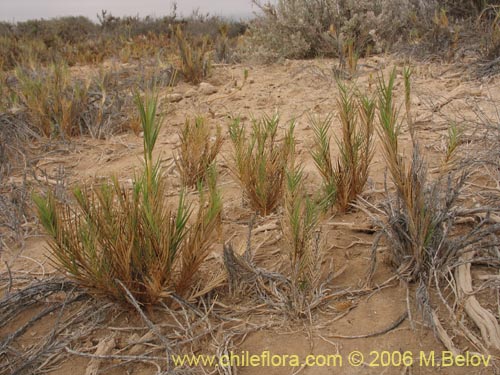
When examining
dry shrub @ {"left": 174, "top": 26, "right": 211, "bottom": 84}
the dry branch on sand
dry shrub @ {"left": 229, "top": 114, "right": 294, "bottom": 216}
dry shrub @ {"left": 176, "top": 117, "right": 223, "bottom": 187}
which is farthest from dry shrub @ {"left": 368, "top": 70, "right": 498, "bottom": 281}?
dry shrub @ {"left": 174, "top": 26, "right": 211, "bottom": 84}

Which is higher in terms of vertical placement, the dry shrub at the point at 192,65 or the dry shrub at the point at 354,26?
the dry shrub at the point at 354,26

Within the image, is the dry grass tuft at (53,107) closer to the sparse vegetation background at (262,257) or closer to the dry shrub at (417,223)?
the sparse vegetation background at (262,257)

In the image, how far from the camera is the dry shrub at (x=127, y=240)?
4.59 ft

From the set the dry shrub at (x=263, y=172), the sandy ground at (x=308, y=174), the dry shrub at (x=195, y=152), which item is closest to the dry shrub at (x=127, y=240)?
the sandy ground at (x=308, y=174)

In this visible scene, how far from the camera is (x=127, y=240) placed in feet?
4.69

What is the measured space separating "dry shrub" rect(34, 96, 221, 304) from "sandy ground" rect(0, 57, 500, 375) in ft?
0.60

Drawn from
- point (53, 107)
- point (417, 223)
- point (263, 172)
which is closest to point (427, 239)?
point (417, 223)

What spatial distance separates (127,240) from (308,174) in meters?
1.30

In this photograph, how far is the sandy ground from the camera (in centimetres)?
137

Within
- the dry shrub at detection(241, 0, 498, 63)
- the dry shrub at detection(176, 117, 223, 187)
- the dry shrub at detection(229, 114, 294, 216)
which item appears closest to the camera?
the dry shrub at detection(229, 114, 294, 216)

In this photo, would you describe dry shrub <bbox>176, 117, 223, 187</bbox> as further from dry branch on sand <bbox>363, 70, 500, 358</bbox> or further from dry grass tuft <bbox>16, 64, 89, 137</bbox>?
dry grass tuft <bbox>16, 64, 89, 137</bbox>

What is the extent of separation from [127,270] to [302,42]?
13.4ft

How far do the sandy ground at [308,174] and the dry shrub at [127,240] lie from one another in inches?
7.2

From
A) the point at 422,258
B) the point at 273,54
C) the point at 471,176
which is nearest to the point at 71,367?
the point at 422,258
